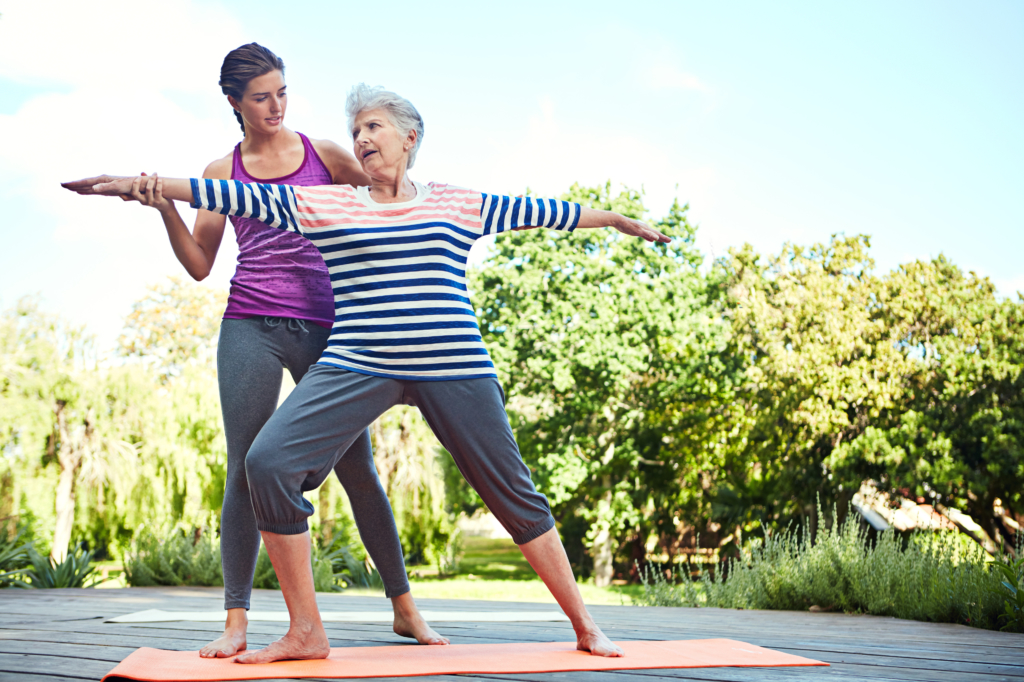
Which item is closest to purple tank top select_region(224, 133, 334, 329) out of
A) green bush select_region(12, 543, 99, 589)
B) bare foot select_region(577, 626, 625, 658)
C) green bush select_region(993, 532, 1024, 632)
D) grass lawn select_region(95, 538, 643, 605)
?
bare foot select_region(577, 626, 625, 658)

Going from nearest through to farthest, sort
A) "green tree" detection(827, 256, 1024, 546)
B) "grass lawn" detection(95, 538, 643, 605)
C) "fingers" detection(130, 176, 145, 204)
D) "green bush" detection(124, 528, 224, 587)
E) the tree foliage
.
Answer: "fingers" detection(130, 176, 145, 204) < "green bush" detection(124, 528, 224, 587) < the tree foliage < "green tree" detection(827, 256, 1024, 546) < "grass lawn" detection(95, 538, 643, 605)

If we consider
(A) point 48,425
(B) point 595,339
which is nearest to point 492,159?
(B) point 595,339

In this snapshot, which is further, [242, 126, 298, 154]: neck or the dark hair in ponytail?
[242, 126, 298, 154]: neck

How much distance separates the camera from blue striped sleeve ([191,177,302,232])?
188 cm

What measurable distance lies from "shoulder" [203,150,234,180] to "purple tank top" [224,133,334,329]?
20mm

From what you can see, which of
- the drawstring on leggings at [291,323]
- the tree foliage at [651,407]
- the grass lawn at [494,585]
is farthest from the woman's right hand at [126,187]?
the grass lawn at [494,585]

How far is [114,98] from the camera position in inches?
1586

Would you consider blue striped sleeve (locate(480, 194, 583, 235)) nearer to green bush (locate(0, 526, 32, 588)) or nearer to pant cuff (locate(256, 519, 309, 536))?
pant cuff (locate(256, 519, 309, 536))

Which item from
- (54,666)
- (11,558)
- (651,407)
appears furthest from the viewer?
(651,407)

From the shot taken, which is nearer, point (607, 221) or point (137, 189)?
point (137, 189)

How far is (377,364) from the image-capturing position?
1876mm

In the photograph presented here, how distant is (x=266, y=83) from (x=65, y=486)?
11680mm

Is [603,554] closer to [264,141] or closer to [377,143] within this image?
[264,141]

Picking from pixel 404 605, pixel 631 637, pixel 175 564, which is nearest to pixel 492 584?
pixel 175 564
